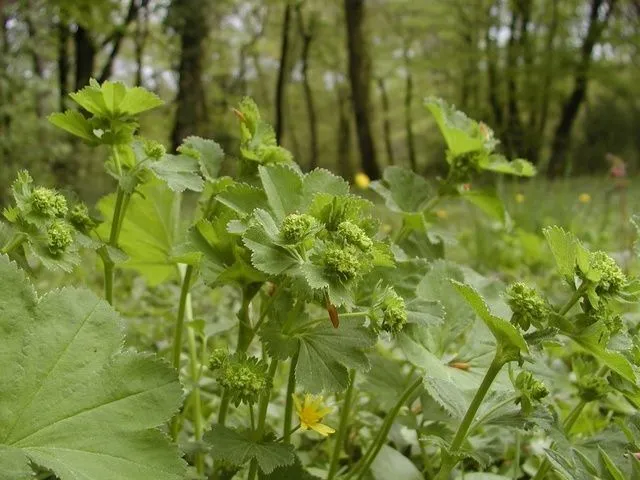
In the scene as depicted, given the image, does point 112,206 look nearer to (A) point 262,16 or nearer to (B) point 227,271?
(B) point 227,271

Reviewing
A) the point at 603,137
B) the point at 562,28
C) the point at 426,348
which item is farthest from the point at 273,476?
the point at 603,137

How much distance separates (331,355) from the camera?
0.63 m

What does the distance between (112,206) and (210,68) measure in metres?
13.1

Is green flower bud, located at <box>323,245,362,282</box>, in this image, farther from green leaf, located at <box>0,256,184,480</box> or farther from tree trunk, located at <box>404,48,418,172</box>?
tree trunk, located at <box>404,48,418,172</box>

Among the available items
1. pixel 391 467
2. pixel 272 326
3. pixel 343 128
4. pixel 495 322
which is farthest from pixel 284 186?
pixel 343 128

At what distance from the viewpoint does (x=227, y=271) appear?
66cm

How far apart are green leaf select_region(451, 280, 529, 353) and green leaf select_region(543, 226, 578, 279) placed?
0.25ft

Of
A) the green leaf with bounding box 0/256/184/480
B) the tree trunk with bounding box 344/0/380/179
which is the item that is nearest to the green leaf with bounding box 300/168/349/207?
the green leaf with bounding box 0/256/184/480

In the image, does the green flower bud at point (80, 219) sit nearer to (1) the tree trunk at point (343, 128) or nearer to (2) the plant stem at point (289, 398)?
(2) the plant stem at point (289, 398)

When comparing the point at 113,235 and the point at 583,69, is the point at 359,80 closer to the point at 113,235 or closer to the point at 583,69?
the point at 583,69

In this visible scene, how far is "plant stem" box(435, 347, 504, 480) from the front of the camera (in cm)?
60

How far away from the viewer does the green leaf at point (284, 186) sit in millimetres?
667

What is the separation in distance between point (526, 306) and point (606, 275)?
71 millimetres

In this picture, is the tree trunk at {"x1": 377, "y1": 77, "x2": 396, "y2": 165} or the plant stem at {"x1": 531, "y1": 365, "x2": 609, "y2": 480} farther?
the tree trunk at {"x1": 377, "y1": 77, "x2": 396, "y2": 165}
